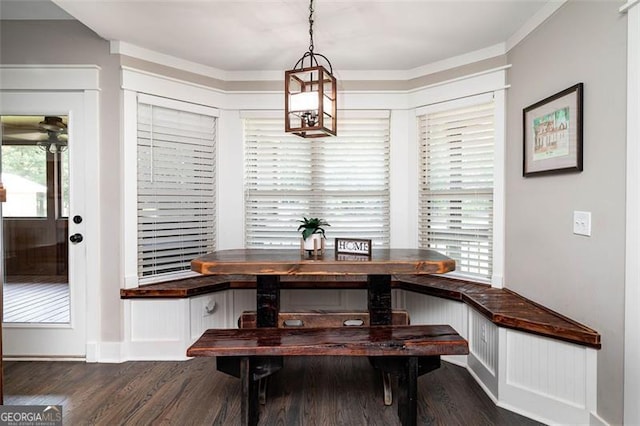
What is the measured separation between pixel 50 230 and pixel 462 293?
3305mm

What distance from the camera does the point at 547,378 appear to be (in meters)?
2.18

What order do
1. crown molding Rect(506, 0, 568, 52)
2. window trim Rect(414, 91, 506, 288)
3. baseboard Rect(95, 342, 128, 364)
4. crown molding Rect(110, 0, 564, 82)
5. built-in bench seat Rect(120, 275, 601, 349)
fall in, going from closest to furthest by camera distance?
1. built-in bench seat Rect(120, 275, 601, 349)
2. crown molding Rect(506, 0, 568, 52)
3. crown molding Rect(110, 0, 564, 82)
4. window trim Rect(414, 91, 506, 288)
5. baseboard Rect(95, 342, 128, 364)

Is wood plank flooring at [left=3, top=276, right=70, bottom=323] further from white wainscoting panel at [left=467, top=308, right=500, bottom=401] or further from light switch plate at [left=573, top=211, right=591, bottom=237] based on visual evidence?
light switch plate at [left=573, top=211, right=591, bottom=237]

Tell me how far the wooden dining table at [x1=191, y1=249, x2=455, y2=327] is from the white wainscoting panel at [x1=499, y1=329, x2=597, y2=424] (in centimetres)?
65

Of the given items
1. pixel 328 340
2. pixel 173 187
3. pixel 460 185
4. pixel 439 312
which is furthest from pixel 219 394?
pixel 460 185

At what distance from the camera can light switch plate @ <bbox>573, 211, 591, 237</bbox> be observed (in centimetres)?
205

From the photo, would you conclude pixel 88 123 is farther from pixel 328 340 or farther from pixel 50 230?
pixel 328 340

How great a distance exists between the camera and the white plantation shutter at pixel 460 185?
303cm

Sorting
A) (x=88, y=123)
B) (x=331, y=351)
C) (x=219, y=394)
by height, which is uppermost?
(x=88, y=123)

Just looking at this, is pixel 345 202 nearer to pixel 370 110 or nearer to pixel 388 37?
pixel 370 110

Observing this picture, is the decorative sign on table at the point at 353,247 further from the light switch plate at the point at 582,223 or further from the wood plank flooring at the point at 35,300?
the wood plank flooring at the point at 35,300

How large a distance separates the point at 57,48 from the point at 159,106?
867 millimetres

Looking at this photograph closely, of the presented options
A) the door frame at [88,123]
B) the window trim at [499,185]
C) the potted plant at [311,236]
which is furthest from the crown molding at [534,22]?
the door frame at [88,123]

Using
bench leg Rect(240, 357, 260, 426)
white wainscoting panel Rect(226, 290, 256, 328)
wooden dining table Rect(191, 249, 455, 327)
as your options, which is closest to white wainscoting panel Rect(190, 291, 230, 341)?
white wainscoting panel Rect(226, 290, 256, 328)
